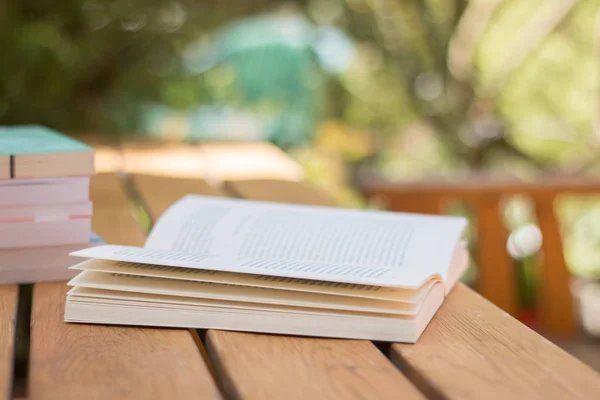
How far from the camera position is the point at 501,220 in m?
2.39

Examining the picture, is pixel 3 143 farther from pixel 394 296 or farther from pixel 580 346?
pixel 580 346

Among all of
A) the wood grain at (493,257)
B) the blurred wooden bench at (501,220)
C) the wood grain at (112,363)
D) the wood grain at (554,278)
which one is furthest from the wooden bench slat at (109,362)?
the wood grain at (554,278)

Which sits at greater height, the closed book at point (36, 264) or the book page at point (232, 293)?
the book page at point (232, 293)

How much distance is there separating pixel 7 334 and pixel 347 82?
392 centimetres

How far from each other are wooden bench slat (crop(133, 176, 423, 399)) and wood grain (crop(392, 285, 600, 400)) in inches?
0.9

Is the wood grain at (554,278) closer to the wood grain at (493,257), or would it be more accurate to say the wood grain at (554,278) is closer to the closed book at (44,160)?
the wood grain at (493,257)

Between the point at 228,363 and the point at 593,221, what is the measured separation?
3619mm

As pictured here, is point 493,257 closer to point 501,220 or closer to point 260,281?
point 501,220

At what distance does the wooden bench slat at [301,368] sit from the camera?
0.62 meters

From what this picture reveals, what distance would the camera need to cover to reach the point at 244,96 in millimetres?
4723

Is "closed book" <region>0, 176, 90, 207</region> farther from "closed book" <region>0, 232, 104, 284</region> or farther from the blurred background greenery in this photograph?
the blurred background greenery

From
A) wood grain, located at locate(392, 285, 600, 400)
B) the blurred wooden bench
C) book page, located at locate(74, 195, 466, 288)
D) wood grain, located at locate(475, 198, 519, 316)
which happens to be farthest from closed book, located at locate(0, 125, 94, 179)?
wood grain, located at locate(475, 198, 519, 316)

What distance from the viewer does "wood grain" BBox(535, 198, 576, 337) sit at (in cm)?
240

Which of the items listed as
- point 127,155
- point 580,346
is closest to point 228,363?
point 127,155
